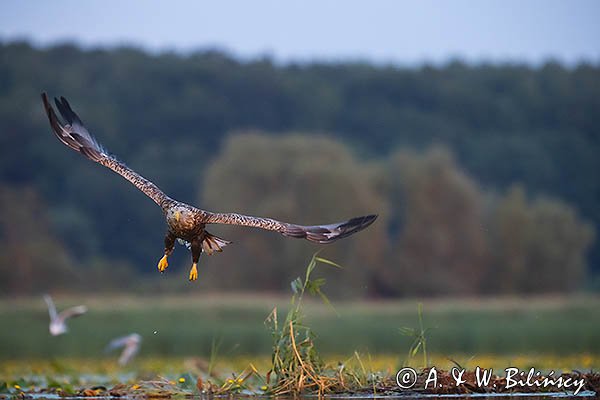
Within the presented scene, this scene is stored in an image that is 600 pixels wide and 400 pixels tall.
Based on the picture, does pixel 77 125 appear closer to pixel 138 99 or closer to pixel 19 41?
pixel 138 99

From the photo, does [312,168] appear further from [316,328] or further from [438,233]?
[316,328]

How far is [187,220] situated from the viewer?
47.0 ft

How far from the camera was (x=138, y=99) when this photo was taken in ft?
287

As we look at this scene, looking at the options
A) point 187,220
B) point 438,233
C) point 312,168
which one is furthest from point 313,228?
point 438,233

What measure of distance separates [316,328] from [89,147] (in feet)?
53.1

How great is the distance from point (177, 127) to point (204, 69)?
11.1 m

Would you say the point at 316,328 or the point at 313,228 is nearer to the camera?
the point at 313,228

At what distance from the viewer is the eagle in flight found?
14.0m

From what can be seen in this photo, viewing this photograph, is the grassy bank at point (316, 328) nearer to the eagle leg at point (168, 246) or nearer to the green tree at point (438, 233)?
the eagle leg at point (168, 246)

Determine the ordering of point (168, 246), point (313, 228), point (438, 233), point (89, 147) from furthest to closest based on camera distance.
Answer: point (438, 233) < point (89, 147) < point (168, 246) < point (313, 228)

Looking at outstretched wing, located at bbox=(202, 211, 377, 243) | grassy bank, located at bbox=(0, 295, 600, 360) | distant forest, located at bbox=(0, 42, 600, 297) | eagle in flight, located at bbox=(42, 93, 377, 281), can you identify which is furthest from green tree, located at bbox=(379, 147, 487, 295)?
outstretched wing, located at bbox=(202, 211, 377, 243)

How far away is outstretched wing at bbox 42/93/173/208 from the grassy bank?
971 cm

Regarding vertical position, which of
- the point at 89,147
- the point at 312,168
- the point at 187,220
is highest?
the point at 312,168

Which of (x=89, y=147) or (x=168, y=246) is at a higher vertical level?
(x=89, y=147)
